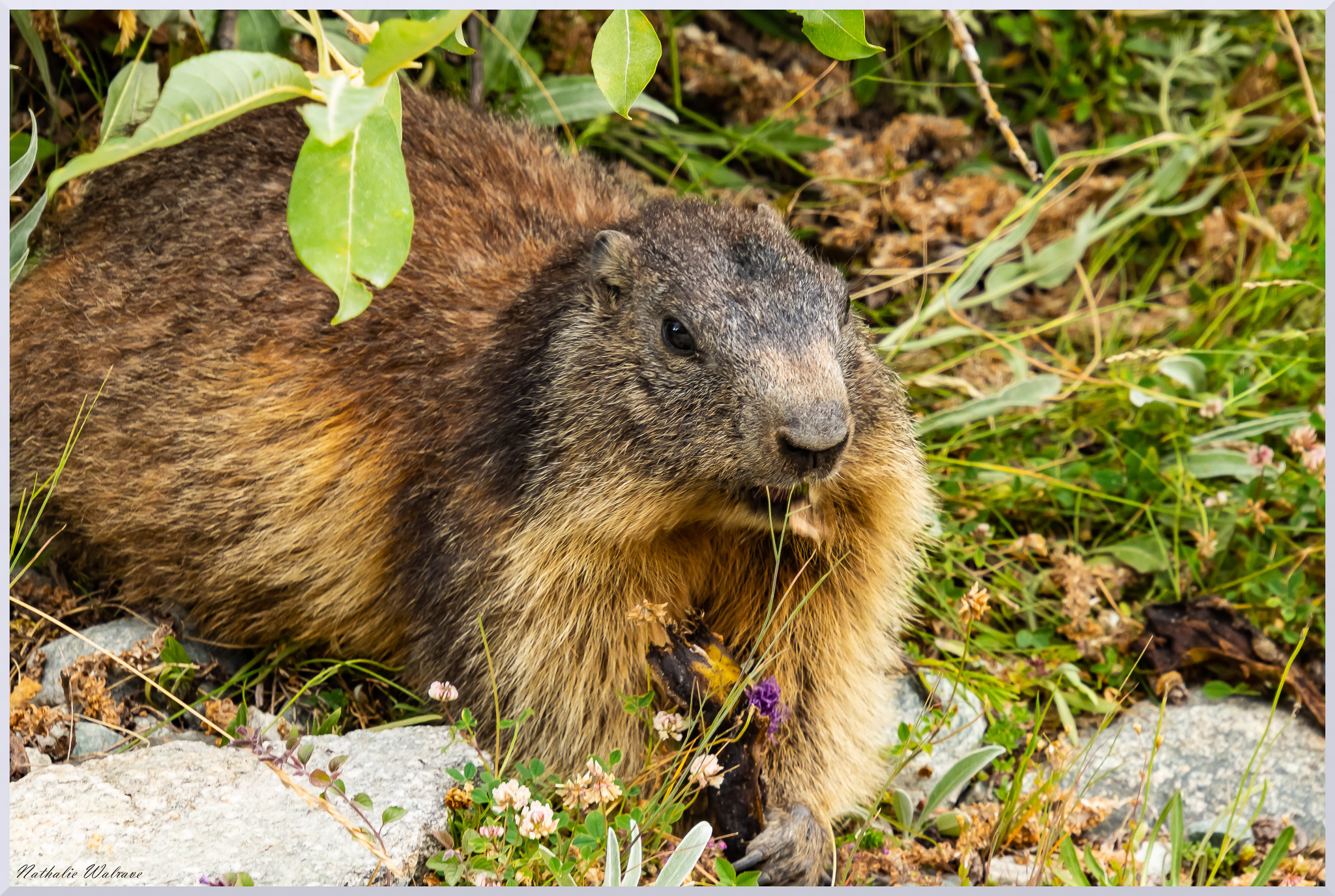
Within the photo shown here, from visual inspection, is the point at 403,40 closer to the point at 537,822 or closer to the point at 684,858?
the point at 537,822

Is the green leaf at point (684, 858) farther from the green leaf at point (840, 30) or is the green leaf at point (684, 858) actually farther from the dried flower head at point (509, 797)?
the green leaf at point (840, 30)

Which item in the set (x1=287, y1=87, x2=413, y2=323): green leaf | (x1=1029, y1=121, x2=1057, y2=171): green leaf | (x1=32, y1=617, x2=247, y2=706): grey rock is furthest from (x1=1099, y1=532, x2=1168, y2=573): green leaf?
(x1=287, y1=87, x2=413, y2=323): green leaf

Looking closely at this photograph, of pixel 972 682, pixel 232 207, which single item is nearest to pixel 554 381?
pixel 232 207

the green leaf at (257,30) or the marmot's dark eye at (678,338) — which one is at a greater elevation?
the green leaf at (257,30)

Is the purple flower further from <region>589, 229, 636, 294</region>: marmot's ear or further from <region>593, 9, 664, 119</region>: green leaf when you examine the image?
<region>593, 9, 664, 119</region>: green leaf

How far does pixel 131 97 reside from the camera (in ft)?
14.6

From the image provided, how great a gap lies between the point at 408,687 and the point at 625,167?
110 inches

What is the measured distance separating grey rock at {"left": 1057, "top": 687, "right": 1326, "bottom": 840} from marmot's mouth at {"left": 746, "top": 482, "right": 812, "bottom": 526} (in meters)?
1.81

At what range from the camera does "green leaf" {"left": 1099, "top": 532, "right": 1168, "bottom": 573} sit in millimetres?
5242

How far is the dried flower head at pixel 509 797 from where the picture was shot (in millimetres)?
3117

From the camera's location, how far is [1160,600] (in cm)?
516

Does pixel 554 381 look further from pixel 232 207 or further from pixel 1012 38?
pixel 1012 38

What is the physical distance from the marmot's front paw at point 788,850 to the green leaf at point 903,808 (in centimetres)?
40
